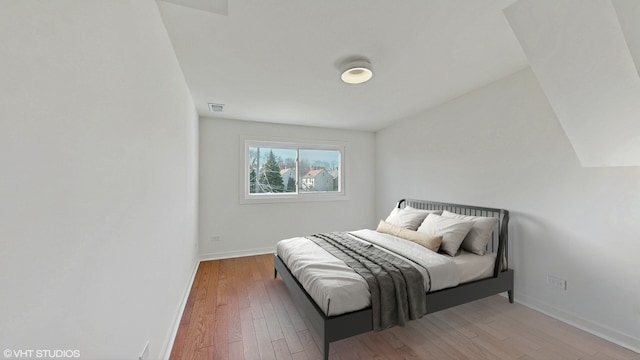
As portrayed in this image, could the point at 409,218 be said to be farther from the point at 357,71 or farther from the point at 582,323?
the point at 357,71

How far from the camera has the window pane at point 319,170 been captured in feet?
15.0

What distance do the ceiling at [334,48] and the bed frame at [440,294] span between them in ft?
5.27

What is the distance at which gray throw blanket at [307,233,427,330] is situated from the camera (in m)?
1.75

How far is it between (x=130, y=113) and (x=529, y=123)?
333 centimetres

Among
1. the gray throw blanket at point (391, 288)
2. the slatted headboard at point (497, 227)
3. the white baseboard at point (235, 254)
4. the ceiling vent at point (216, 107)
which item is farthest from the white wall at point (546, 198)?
the ceiling vent at point (216, 107)

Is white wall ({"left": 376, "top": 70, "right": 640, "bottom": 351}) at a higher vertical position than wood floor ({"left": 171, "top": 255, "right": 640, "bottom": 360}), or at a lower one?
higher

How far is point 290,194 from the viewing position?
440cm

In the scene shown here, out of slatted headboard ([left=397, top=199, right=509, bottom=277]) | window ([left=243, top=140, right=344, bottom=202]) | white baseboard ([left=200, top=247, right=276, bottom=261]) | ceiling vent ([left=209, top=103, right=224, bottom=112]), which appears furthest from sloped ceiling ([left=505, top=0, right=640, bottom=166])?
white baseboard ([left=200, top=247, right=276, bottom=261])

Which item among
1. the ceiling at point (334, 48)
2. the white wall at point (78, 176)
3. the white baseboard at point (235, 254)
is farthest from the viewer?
the white baseboard at point (235, 254)

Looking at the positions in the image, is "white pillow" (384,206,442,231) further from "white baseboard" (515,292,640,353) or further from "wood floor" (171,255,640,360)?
"white baseboard" (515,292,640,353)

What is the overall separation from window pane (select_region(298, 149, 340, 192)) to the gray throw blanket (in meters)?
2.57

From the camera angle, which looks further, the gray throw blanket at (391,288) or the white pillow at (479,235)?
the white pillow at (479,235)

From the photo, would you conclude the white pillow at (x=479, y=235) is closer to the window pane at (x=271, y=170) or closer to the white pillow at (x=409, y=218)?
the white pillow at (x=409, y=218)

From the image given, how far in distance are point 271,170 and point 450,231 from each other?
10.0 feet
